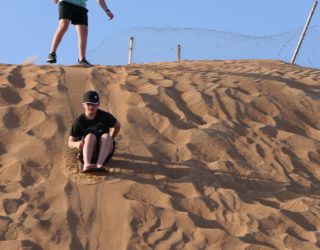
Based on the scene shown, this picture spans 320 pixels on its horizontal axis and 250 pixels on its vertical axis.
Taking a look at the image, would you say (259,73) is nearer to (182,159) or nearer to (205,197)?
(182,159)

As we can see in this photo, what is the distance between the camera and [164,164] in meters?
6.00

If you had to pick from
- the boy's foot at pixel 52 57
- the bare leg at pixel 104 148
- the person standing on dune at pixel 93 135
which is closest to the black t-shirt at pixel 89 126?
the person standing on dune at pixel 93 135

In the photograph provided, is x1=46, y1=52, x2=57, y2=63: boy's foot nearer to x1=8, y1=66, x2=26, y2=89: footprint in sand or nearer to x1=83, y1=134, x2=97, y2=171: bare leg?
x1=8, y1=66, x2=26, y2=89: footprint in sand

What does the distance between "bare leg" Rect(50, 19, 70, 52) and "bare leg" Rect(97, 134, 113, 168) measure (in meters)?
2.72

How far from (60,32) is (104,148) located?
2.88 metres

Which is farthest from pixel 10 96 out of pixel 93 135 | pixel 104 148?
pixel 104 148

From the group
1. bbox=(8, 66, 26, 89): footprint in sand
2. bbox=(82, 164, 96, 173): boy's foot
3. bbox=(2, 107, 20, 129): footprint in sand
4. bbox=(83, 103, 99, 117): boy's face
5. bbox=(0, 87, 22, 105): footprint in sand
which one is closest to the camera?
bbox=(82, 164, 96, 173): boy's foot

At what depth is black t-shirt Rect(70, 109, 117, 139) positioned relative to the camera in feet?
19.0

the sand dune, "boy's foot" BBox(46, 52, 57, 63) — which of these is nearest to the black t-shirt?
the sand dune

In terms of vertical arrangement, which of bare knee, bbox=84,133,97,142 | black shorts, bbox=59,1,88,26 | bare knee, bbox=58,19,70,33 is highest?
black shorts, bbox=59,1,88,26

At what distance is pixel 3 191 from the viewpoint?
5289mm

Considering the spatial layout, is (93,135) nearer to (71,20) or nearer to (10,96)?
(10,96)

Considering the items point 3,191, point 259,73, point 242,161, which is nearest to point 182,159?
point 242,161

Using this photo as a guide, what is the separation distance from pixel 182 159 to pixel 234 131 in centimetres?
98
